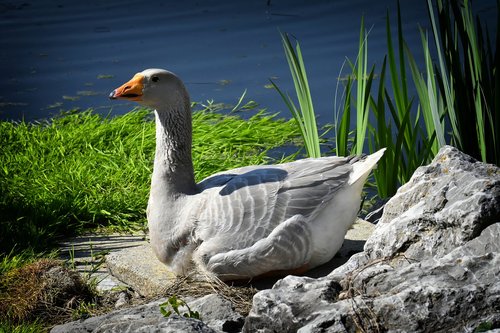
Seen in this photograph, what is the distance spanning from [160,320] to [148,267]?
1.33 meters

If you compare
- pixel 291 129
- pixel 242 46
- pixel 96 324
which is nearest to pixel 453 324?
pixel 96 324

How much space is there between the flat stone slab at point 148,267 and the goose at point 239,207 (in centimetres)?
8

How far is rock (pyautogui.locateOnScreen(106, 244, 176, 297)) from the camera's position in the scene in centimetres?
384

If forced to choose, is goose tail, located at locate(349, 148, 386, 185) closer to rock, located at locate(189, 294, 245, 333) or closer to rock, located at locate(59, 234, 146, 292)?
rock, located at locate(189, 294, 245, 333)

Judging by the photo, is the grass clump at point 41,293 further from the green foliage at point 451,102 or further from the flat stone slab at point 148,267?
the green foliage at point 451,102

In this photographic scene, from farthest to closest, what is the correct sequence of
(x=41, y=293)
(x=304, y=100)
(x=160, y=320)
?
1. (x=304, y=100)
2. (x=41, y=293)
3. (x=160, y=320)

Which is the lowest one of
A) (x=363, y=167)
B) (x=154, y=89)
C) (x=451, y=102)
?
(x=363, y=167)

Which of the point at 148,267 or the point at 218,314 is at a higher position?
the point at 218,314

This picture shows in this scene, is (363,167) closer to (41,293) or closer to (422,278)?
(422,278)

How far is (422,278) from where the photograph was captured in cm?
248

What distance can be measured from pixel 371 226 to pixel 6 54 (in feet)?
17.9

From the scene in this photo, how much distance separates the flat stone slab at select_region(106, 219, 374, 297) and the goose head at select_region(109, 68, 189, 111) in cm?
76

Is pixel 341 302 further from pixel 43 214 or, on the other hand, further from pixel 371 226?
pixel 43 214

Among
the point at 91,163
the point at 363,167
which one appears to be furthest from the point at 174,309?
the point at 91,163
